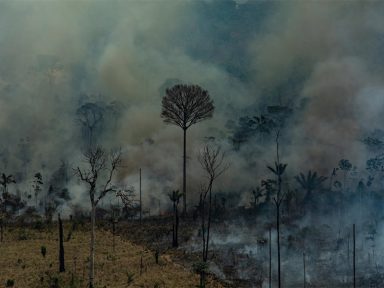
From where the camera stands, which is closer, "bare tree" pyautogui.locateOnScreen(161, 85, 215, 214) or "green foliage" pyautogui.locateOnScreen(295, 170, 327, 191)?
"bare tree" pyautogui.locateOnScreen(161, 85, 215, 214)

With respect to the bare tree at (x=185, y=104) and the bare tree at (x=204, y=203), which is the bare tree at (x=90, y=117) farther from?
the bare tree at (x=185, y=104)

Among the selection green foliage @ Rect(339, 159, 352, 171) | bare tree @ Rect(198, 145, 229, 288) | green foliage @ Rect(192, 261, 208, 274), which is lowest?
green foliage @ Rect(192, 261, 208, 274)

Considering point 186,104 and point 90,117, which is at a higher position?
point 90,117

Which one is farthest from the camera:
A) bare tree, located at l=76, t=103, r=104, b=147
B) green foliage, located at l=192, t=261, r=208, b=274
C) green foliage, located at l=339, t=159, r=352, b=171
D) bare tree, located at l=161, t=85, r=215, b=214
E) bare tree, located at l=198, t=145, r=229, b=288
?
bare tree, located at l=76, t=103, r=104, b=147

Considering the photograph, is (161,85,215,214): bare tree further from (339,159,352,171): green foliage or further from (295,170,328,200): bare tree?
(339,159,352,171): green foliage

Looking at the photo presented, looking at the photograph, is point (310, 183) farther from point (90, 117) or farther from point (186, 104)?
point (90, 117)

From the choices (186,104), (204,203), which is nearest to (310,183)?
(204,203)

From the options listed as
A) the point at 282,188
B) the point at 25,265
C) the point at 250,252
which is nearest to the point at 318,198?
the point at 282,188

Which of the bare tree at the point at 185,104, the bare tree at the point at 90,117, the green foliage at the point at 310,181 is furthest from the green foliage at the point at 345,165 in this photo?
the bare tree at the point at 90,117

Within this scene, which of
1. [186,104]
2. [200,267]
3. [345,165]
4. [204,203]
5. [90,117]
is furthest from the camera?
[90,117]

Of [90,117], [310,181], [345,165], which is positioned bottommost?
[310,181]

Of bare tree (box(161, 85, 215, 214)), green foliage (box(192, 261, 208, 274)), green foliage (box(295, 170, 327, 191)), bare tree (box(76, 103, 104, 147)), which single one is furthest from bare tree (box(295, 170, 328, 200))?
bare tree (box(76, 103, 104, 147))
